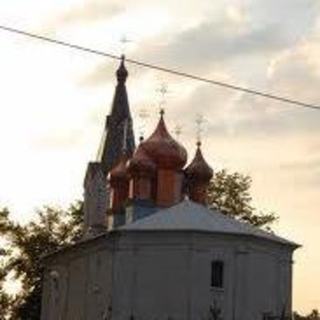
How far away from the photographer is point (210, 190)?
174 feet

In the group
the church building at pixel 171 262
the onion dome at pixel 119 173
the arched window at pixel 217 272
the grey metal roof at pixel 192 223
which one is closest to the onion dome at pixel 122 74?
the onion dome at pixel 119 173

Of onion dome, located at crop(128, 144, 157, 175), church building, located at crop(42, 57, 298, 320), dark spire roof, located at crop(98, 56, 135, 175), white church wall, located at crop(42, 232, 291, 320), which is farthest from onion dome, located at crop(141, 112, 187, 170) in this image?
white church wall, located at crop(42, 232, 291, 320)

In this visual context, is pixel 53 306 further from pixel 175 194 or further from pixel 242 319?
pixel 242 319

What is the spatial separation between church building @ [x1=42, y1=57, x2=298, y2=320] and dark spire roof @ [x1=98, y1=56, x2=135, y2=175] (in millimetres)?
6273

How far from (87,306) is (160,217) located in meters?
5.45

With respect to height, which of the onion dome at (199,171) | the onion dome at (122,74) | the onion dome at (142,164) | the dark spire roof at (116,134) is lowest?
the onion dome at (142,164)

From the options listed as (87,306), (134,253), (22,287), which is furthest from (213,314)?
(22,287)

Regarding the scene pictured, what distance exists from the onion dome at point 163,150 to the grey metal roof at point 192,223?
398 centimetres

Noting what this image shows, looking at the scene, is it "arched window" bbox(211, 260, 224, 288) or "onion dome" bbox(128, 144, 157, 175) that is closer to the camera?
"arched window" bbox(211, 260, 224, 288)

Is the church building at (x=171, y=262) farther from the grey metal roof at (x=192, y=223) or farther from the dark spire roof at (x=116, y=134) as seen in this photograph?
the dark spire roof at (x=116, y=134)

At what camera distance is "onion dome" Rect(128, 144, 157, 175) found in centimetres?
4384

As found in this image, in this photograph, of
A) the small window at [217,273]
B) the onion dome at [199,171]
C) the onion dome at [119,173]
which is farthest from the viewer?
the onion dome at [199,171]

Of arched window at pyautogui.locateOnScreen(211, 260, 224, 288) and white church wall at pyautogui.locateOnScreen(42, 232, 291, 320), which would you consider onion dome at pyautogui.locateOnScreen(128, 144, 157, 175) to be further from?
arched window at pyautogui.locateOnScreen(211, 260, 224, 288)

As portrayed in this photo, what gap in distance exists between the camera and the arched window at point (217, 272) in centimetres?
3856
